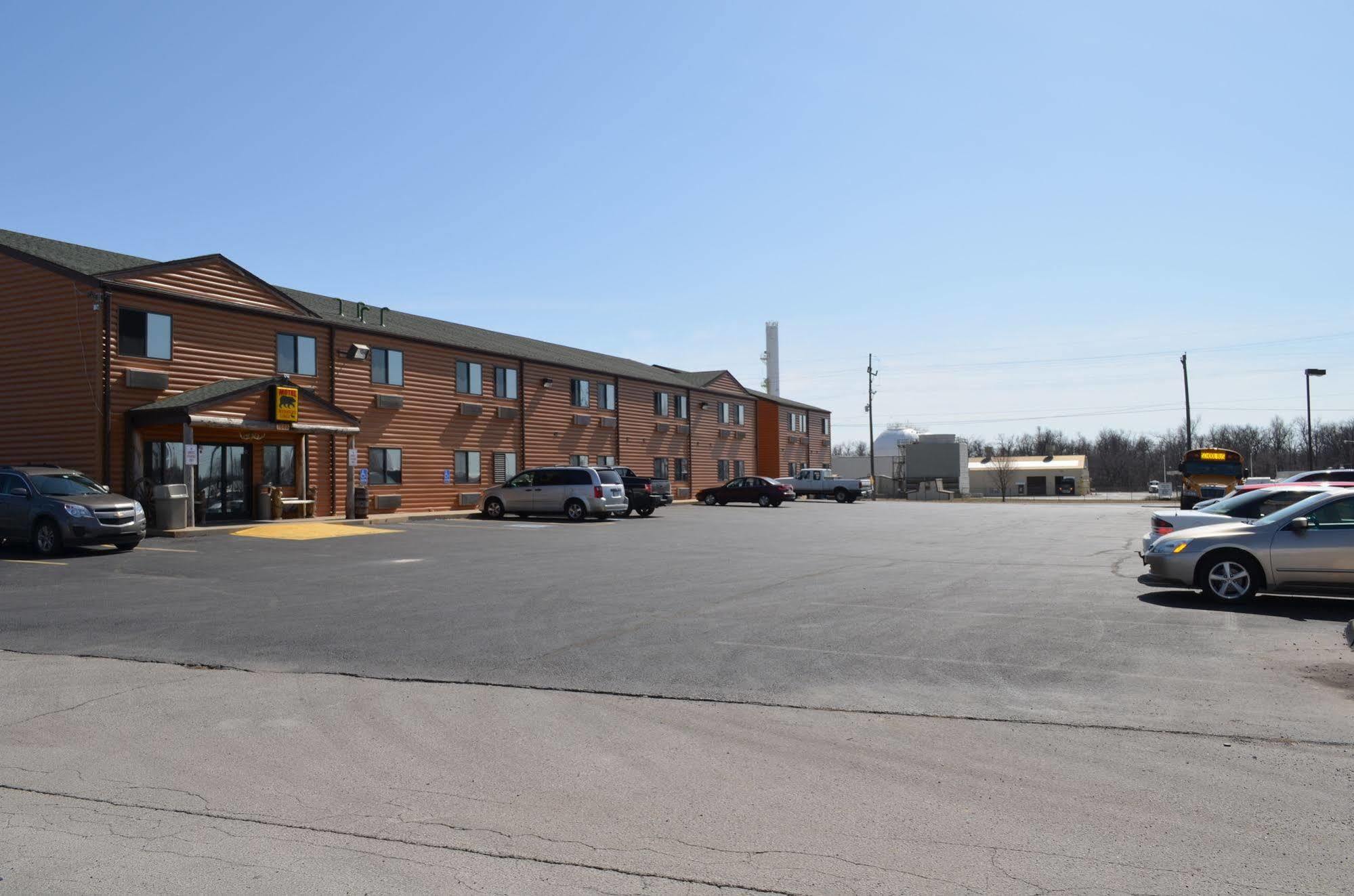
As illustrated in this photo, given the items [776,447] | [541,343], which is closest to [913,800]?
[541,343]

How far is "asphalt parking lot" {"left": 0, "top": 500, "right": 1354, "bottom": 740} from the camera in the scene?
7609mm

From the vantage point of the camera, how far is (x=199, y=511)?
25.1 meters

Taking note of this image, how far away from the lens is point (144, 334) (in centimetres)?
2441

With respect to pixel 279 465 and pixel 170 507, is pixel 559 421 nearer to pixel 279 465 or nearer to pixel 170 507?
pixel 279 465

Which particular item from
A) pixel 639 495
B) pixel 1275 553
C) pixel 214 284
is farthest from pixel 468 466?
pixel 1275 553

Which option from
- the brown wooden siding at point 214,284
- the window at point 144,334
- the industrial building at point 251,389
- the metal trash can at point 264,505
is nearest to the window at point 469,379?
the industrial building at point 251,389

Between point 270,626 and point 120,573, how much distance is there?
6624mm

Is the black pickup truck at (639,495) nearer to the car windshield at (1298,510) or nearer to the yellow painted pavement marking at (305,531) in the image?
the yellow painted pavement marking at (305,531)

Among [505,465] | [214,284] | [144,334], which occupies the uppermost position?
[214,284]

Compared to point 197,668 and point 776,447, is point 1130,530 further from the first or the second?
point 776,447

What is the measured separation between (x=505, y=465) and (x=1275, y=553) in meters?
29.9

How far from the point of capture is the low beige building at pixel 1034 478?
9369 cm

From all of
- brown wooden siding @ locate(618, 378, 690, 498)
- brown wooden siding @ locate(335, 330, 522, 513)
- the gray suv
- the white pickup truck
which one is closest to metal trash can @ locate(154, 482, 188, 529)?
the gray suv

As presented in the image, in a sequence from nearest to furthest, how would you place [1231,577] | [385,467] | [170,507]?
[1231,577] < [170,507] < [385,467]
